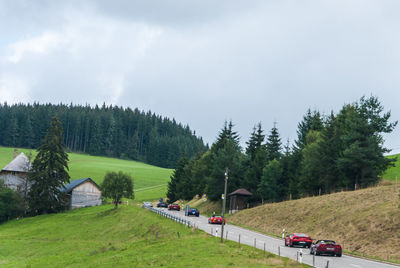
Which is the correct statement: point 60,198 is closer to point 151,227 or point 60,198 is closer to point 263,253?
point 151,227

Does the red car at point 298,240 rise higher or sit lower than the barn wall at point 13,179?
lower

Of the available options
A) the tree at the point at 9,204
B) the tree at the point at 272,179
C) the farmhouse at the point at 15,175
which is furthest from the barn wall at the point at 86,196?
the tree at the point at 272,179

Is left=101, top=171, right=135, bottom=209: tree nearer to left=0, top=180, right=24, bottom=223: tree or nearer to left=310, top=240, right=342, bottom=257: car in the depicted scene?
left=0, top=180, right=24, bottom=223: tree

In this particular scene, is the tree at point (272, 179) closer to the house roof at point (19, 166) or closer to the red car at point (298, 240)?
the red car at point (298, 240)

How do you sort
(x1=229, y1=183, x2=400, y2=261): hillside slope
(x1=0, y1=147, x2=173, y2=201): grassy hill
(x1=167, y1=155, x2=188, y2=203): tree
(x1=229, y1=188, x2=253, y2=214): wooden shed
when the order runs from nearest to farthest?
(x1=229, y1=183, x2=400, y2=261): hillside slope < (x1=229, y1=188, x2=253, y2=214): wooden shed < (x1=167, y1=155, x2=188, y2=203): tree < (x1=0, y1=147, x2=173, y2=201): grassy hill

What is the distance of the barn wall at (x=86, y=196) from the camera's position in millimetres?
96062

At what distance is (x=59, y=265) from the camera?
3991cm

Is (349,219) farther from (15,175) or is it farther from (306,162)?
(15,175)

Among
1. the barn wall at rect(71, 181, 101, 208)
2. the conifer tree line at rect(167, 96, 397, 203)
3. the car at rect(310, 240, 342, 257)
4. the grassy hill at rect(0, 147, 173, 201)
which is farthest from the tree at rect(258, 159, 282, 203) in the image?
the grassy hill at rect(0, 147, 173, 201)

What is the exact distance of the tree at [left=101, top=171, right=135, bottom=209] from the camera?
82.9 meters

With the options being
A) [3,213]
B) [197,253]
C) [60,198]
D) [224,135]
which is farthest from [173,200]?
[197,253]

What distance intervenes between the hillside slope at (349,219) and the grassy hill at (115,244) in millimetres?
11438

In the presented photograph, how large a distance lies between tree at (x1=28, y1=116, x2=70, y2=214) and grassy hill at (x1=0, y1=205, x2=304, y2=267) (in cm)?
406

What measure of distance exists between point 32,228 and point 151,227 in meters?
28.5
